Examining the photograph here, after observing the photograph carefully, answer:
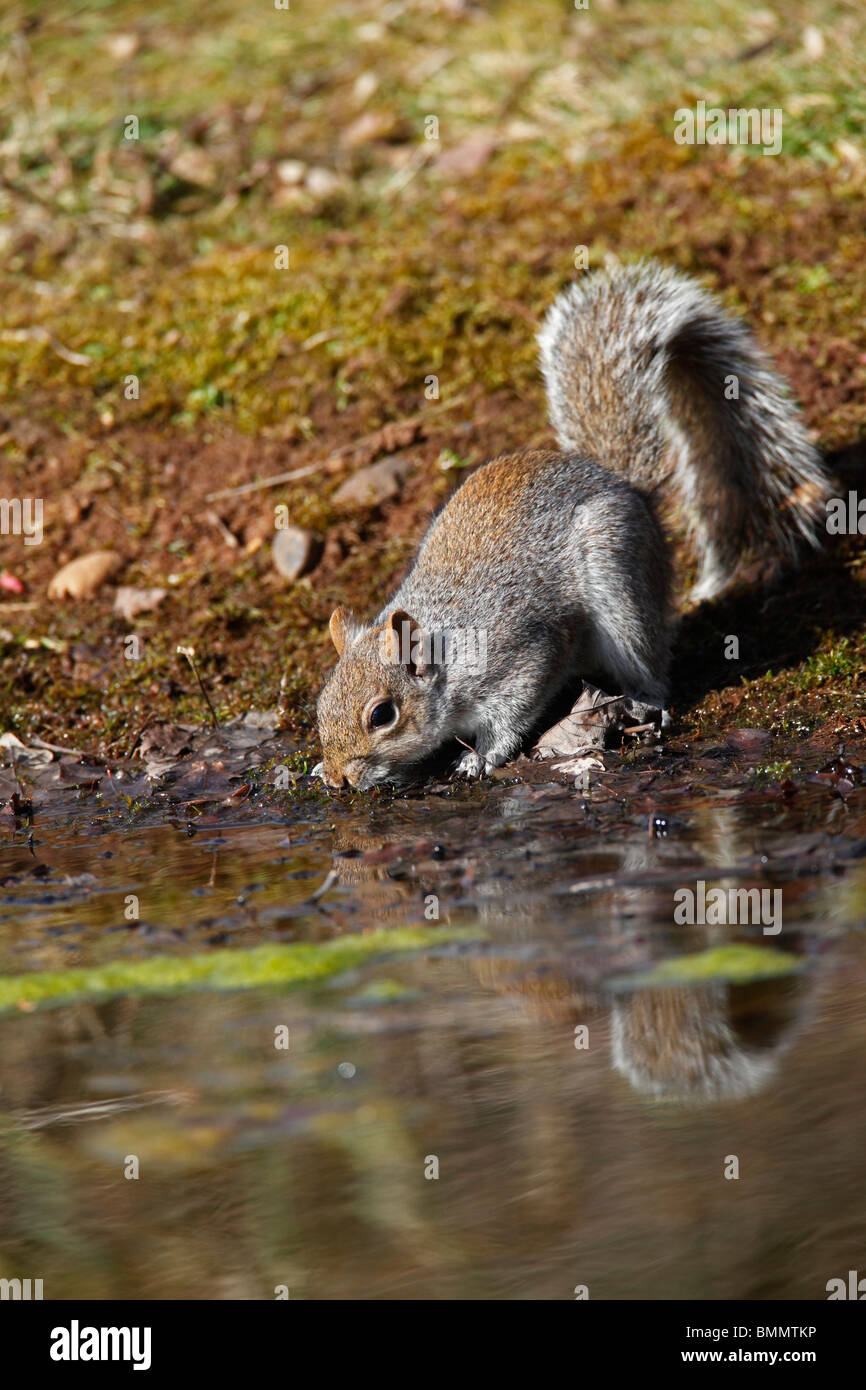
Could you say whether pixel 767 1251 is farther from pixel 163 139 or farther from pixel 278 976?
pixel 163 139

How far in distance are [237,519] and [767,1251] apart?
5.32 metres

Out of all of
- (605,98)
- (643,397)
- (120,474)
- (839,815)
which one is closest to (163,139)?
(605,98)

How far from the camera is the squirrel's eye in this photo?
17.8 feet

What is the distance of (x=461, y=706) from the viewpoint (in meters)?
5.60

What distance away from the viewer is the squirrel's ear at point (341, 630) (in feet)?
18.9

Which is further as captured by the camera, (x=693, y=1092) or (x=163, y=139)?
(x=163, y=139)

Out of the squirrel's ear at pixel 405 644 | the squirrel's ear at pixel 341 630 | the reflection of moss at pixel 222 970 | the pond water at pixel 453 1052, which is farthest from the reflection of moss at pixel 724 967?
the squirrel's ear at pixel 341 630

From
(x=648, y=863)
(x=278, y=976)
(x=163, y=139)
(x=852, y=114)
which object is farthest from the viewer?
(x=163, y=139)

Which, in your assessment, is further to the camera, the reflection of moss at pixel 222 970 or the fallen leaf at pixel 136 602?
the fallen leaf at pixel 136 602

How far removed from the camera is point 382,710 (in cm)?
546

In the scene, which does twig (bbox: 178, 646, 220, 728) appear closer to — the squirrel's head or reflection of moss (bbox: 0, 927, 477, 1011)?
the squirrel's head

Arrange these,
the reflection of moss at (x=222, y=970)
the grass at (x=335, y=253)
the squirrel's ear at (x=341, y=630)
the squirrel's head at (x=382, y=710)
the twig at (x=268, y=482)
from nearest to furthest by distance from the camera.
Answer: the reflection of moss at (x=222, y=970), the squirrel's head at (x=382, y=710), the squirrel's ear at (x=341, y=630), the grass at (x=335, y=253), the twig at (x=268, y=482)

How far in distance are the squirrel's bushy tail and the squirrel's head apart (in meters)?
1.32

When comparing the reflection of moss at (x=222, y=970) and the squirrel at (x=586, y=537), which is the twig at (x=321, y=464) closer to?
the squirrel at (x=586, y=537)
